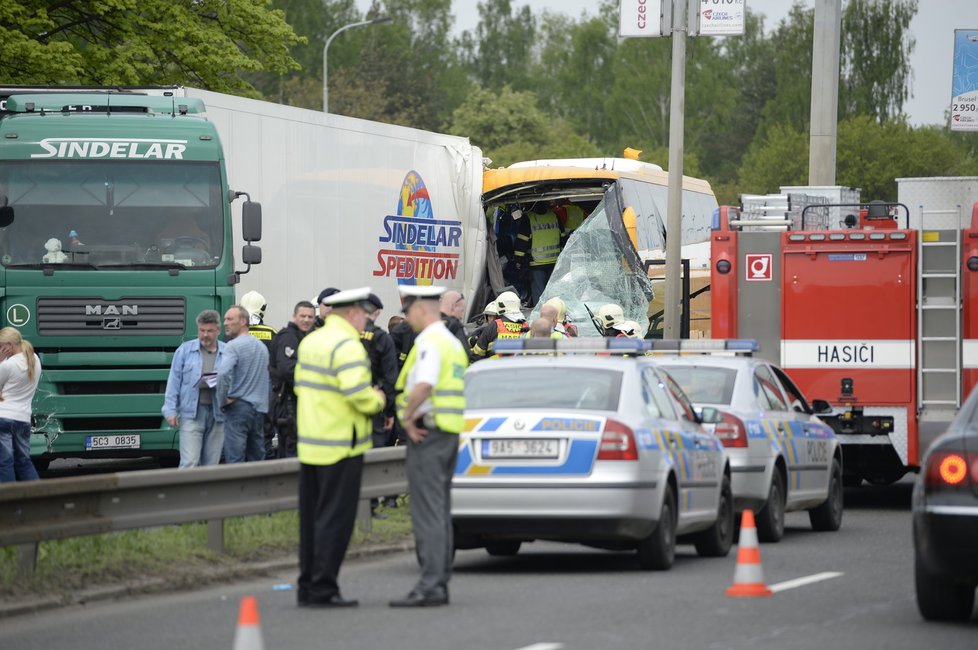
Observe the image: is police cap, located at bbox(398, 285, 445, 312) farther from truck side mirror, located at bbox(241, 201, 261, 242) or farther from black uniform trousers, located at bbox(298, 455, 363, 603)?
truck side mirror, located at bbox(241, 201, 261, 242)

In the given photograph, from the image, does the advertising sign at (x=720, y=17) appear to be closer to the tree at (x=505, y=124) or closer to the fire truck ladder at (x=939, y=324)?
the fire truck ladder at (x=939, y=324)

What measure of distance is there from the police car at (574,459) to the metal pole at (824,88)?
14.8m

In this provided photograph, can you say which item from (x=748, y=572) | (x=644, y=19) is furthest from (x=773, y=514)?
(x=644, y=19)

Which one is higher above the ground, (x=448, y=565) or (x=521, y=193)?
(x=521, y=193)

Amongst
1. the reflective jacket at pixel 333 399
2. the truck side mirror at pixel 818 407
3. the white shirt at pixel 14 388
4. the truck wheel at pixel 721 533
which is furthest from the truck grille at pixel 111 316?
the reflective jacket at pixel 333 399

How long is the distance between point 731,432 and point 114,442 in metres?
6.58

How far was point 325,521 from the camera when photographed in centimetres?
1024

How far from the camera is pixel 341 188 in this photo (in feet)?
69.3

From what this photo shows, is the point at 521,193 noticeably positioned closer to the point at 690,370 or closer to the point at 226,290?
the point at 226,290

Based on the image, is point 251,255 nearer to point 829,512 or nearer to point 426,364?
point 829,512

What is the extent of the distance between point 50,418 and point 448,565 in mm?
8258

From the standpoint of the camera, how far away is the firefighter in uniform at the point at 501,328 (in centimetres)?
1781

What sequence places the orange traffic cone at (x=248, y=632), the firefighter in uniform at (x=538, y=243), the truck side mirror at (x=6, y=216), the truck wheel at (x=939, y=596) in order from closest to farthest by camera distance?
the orange traffic cone at (x=248, y=632) < the truck wheel at (x=939, y=596) < the truck side mirror at (x=6, y=216) < the firefighter in uniform at (x=538, y=243)

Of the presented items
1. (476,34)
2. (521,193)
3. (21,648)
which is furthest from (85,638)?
(476,34)
